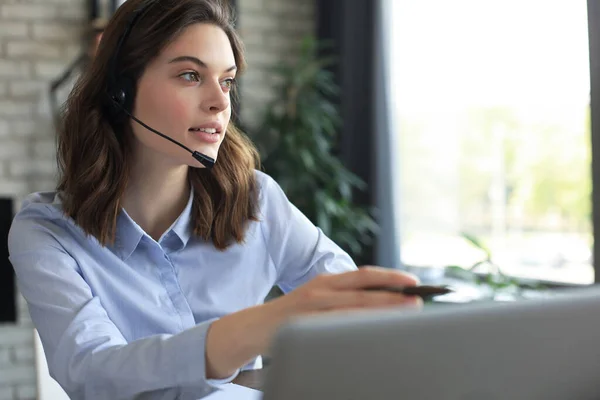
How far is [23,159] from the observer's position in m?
3.33

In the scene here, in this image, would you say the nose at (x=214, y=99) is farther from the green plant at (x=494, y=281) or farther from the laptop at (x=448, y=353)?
the green plant at (x=494, y=281)

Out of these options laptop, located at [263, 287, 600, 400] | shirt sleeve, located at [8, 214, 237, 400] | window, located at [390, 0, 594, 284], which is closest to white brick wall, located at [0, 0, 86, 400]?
window, located at [390, 0, 594, 284]

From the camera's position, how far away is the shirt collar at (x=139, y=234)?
3.79 feet

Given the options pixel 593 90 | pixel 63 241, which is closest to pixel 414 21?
pixel 593 90

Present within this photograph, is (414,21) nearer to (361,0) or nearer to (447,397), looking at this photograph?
(361,0)

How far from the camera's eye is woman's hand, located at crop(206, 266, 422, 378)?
62 cm

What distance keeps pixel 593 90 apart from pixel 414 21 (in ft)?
4.24

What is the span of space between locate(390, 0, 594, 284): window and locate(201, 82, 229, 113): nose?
59.7 inches

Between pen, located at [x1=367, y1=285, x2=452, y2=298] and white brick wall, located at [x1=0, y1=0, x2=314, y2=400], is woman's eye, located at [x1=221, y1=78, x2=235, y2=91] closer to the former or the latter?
pen, located at [x1=367, y1=285, x2=452, y2=298]

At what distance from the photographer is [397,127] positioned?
3.46 m

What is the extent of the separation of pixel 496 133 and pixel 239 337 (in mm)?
2468

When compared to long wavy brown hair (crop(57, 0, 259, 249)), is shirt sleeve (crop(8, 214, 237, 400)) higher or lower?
lower

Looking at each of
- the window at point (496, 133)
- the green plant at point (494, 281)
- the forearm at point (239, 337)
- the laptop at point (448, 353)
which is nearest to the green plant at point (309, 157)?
the window at point (496, 133)

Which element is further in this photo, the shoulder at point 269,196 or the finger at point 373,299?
the shoulder at point 269,196
